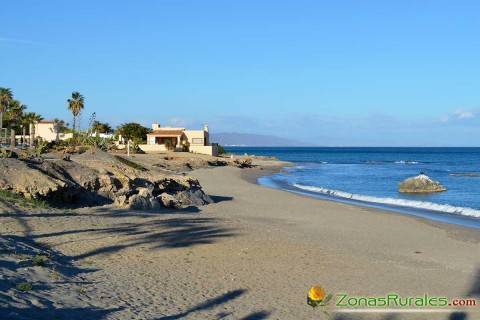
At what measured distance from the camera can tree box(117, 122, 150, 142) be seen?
73.9m

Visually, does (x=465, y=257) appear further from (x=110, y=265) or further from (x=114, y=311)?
(x=114, y=311)

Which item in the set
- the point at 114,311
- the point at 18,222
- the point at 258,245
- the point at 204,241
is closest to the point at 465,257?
the point at 258,245

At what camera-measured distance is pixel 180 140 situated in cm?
7800

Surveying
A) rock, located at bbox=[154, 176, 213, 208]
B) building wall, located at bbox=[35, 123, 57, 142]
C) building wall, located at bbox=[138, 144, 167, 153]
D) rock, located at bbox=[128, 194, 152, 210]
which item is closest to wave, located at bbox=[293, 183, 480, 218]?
rock, located at bbox=[154, 176, 213, 208]

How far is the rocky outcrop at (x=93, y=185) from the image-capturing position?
55.4 feet

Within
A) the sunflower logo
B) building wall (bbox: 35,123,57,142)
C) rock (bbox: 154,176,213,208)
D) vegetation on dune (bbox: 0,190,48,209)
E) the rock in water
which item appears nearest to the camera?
the sunflower logo

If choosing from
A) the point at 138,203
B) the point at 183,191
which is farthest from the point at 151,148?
the point at 138,203

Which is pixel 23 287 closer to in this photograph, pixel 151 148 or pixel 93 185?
pixel 93 185

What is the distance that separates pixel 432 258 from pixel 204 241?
5094mm

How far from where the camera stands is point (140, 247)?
11.3 metres

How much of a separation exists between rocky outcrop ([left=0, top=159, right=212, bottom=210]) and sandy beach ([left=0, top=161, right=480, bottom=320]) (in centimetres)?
139

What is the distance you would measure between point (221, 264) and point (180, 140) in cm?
6811

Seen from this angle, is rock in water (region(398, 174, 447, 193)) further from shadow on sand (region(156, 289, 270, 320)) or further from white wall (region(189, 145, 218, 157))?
white wall (region(189, 145, 218, 157))

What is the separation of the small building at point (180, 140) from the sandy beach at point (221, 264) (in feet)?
183
